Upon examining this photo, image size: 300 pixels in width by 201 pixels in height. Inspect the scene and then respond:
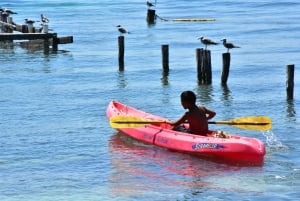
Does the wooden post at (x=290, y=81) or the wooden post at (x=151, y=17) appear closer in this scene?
the wooden post at (x=290, y=81)

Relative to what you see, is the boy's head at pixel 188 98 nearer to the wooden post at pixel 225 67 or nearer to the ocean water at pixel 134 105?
the ocean water at pixel 134 105

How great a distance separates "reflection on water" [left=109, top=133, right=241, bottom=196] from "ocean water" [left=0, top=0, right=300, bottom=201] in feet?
0.07

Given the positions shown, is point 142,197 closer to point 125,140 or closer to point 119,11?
point 125,140

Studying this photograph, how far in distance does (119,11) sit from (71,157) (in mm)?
56091

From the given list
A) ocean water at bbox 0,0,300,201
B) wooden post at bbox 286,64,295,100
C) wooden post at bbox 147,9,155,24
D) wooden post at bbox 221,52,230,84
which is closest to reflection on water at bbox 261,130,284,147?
ocean water at bbox 0,0,300,201

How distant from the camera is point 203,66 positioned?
30.9 meters

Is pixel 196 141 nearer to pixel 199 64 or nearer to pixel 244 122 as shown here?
pixel 244 122

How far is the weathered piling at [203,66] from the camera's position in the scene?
1198 inches

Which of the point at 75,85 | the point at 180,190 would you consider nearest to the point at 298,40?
the point at 75,85

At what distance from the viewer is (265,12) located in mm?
70625

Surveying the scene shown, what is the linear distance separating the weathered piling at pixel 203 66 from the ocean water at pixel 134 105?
1.46 feet

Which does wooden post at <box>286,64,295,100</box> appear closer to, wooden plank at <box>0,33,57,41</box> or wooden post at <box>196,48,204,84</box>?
wooden post at <box>196,48,204,84</box>

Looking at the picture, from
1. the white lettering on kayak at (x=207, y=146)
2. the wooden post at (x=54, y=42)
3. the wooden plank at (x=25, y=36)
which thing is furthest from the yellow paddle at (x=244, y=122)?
the wooden post at (x=54, y=42)

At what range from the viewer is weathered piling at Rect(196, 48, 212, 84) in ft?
99.8
